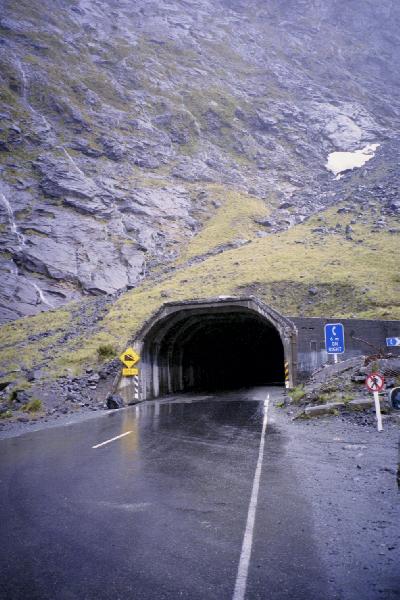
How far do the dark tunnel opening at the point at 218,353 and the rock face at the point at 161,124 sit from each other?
13.8 metres

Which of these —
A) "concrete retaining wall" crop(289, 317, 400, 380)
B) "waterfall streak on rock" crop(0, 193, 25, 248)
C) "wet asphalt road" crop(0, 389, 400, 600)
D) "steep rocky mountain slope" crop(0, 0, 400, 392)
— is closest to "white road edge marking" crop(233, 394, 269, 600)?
"wet asphalt road" crop(0, 389, 400, 600)

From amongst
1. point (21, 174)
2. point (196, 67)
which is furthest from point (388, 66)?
point (21, 174)

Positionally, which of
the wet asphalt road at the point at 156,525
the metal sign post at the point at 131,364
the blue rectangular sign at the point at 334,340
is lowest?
the wet asphalt road at the point at 156,525

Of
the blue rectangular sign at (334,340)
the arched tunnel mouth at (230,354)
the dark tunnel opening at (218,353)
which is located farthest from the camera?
the arched tunnel mouth at (230,354)

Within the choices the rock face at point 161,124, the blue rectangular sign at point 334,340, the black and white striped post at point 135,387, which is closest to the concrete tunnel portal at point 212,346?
the black and white striped post at point 135,387

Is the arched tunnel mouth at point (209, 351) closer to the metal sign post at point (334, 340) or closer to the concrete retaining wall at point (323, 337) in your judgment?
the concrete retaining wall at point (323, 337)

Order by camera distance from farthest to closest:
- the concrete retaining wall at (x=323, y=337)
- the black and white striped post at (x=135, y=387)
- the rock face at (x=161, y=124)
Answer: the rock face at (x=161, y=124) → the concrete retaining wall at (x=323, y=337) → the black and white striped post at (x=135, y=387)

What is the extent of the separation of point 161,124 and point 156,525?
88.1 metres

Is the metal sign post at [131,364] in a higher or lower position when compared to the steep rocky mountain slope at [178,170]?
lower

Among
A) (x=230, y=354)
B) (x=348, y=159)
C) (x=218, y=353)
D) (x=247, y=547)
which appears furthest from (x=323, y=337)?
(x=348, y=159)

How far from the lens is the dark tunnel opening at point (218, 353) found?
27.7m

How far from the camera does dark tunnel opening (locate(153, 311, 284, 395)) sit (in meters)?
27.7

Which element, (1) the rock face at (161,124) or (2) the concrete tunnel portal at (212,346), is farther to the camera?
(1) the rock face at (161,124)

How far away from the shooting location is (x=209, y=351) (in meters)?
38.5
